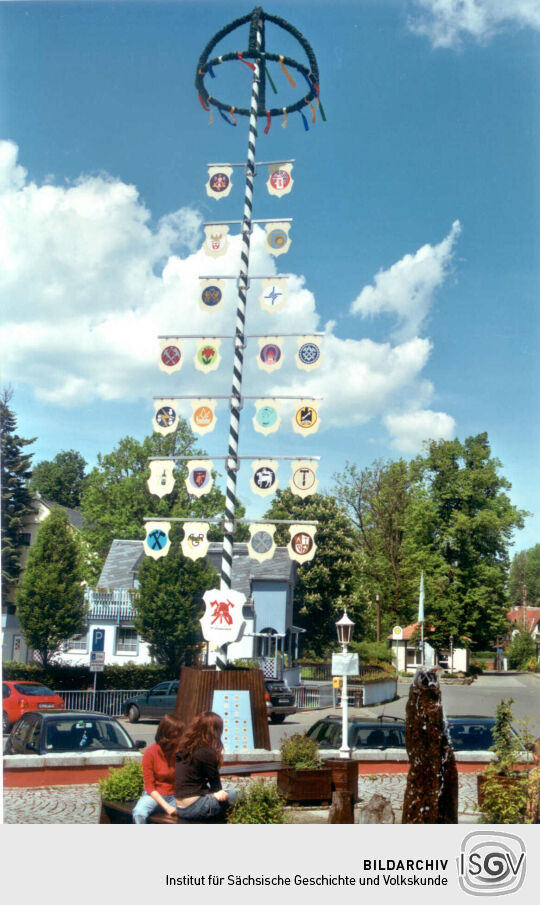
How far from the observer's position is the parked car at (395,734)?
8.77m

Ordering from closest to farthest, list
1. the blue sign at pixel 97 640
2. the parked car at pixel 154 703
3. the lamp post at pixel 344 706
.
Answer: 1. the lamp post at pixel 344 706
2. the blue sign at pixel 97 640
3. the parked car at pixel 154 703

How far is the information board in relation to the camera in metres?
→ 8.90

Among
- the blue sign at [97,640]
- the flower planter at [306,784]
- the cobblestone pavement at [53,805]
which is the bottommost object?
the cobblestone pavement at [53,805]

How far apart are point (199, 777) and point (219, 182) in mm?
6876

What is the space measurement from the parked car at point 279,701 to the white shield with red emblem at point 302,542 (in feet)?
32.3

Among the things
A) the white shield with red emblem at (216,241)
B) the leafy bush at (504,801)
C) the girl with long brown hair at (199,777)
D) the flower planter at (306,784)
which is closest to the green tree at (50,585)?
the white shield with red emblem at (216,241)

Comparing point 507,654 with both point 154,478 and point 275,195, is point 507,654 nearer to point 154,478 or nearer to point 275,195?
point 154,478

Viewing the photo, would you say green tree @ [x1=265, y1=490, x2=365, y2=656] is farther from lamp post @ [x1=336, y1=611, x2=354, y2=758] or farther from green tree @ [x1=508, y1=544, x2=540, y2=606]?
lamp post @ [x1=336, y1=611, x2=354, y2=758]

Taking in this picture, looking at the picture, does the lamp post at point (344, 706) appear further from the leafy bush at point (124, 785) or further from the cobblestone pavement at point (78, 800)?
the leafy bush at point (124, 785)

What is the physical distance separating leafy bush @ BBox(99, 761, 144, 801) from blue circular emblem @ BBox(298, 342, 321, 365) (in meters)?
5.13

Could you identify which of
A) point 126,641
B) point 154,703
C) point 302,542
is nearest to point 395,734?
point 302,542

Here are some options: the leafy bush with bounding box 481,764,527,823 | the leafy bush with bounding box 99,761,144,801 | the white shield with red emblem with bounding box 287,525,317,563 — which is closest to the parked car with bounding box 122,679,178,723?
the white shield with red emblem with bounding box 287,525,317,563

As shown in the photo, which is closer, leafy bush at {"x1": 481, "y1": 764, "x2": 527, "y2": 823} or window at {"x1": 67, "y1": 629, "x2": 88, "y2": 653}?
leafy bush at {"x1": 481, "y1": 764, "x2": 527, "y2": 823}
